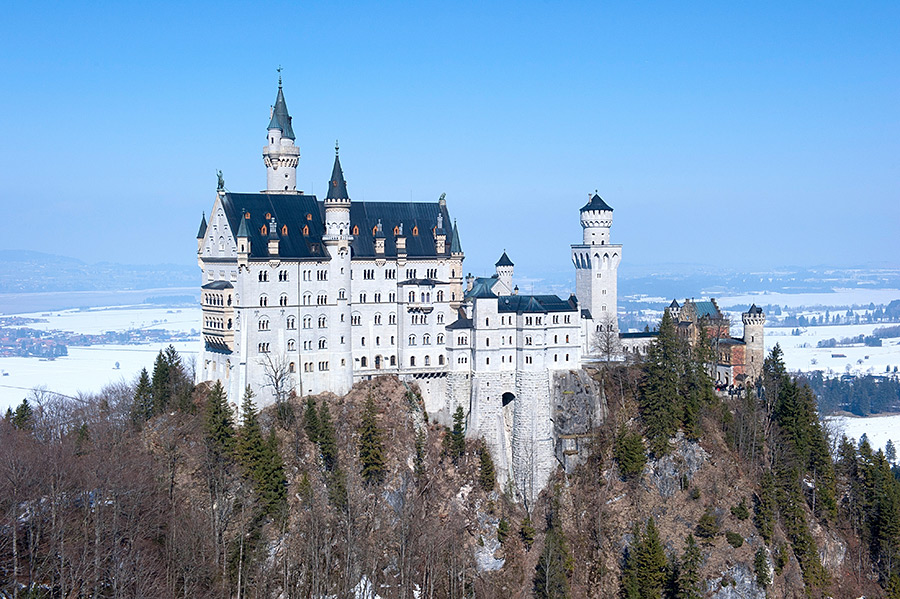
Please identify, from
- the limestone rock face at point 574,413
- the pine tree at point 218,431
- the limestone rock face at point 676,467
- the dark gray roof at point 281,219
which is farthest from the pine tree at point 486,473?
the dark gray roof at point 281,219

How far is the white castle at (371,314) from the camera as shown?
282 feet

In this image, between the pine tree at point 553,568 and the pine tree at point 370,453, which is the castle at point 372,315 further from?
the pine tree at point 553,568

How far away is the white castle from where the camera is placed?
85.9m

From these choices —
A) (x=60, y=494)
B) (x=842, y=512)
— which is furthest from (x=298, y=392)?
(x=842, y=512)

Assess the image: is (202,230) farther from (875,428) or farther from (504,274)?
(875,428)

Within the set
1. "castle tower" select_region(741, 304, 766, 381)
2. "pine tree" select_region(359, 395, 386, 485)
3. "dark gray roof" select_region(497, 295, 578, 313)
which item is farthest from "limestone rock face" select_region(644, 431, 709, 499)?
"pine tree" select_region(359, 395, 386, 485)

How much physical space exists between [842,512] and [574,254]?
34.5 metres

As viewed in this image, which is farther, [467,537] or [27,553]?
[467,537]

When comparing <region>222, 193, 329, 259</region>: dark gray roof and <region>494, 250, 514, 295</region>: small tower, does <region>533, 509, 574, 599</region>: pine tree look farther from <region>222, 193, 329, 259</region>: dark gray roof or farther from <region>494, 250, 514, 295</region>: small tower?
<region>222, 193, 329, 259</region>: dark gray roof

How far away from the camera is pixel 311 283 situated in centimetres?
8800

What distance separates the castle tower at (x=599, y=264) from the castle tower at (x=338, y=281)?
24.3 m

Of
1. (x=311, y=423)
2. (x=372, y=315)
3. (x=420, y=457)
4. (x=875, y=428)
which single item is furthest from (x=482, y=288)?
(x=875, y=428)

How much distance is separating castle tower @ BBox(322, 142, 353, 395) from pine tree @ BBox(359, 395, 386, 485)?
707 centimetres

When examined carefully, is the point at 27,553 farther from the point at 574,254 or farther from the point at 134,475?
the point at 574,254
